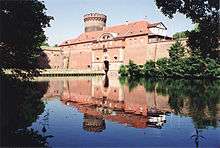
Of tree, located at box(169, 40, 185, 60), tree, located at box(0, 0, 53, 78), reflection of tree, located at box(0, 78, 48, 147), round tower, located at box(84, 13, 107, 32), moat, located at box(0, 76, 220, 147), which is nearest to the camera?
reflection of tree, located at box(0, 78, 48, 147)

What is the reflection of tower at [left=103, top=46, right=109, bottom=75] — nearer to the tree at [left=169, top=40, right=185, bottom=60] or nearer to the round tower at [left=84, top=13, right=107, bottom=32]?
the round tower at [left=84, top=13, right=107, bottom=32]

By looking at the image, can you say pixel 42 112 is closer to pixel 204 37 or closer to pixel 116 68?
pixel 204 37

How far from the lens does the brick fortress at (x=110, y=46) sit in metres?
55.2

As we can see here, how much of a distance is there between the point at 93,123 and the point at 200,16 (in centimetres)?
664

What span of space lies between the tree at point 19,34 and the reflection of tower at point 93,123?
3.05 metres

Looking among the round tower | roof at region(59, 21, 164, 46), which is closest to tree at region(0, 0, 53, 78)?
roof at region(59, 21, 164, 46)

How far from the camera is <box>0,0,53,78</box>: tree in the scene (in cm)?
1375

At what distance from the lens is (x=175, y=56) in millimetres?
47562

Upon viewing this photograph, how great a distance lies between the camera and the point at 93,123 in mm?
13695

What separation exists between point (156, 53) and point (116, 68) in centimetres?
881

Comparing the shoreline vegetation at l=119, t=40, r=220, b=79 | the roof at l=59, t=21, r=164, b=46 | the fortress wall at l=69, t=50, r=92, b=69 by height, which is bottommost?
the shoreline vegetation at l=119, t=40, r=220, b=79

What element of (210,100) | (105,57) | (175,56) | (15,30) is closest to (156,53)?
(175,56)

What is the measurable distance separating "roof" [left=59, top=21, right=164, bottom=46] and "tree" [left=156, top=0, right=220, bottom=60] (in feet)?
128

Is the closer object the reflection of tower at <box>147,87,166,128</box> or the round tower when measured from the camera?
the reflection of tower at <box>147,87,166,128</box>
